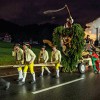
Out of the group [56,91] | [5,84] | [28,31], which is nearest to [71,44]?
[56,91]

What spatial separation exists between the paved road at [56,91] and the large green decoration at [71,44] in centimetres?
442

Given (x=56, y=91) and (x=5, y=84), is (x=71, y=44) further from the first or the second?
(x=5, y=84)

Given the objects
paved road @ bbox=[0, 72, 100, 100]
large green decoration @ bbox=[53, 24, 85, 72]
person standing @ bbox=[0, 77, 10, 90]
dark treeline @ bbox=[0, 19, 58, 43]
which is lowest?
paved road @ bbox=[0, 72, 100, 100]

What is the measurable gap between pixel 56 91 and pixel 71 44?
7632mm

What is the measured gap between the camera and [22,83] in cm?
1459

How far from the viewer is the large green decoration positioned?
1983cm

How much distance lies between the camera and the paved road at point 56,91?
1149 cm

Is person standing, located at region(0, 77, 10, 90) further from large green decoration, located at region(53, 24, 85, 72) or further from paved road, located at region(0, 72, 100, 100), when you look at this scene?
large green decoration, located at region(53, 24, 85, 72)

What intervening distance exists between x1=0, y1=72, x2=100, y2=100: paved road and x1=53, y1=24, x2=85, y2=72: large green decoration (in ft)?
14.5

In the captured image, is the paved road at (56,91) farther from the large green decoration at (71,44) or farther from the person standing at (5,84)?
the large green decoration at (71,44)

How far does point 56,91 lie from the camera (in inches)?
504

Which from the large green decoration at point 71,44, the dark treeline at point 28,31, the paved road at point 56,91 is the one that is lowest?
the paved road at point 56,91

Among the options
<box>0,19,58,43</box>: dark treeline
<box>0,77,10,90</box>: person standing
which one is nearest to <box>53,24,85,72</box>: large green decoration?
<box>0,77,10,90</box>: person standing

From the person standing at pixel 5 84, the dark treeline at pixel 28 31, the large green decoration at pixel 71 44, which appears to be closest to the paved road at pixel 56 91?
the person standing at pixel 5 84
